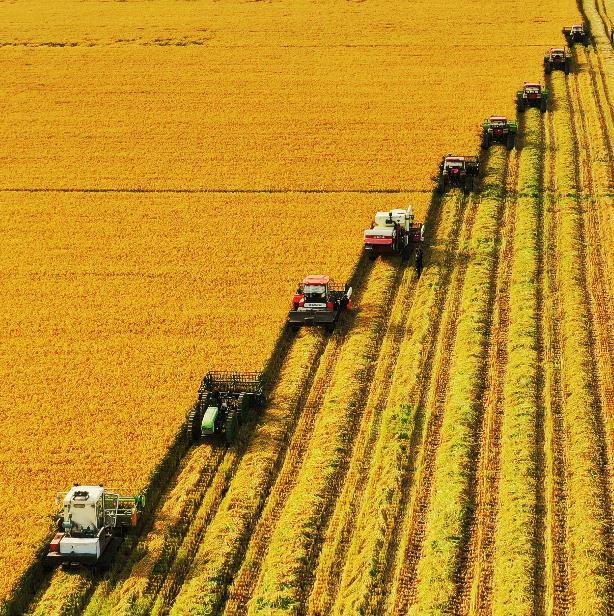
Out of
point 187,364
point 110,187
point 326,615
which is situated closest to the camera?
point 326,615

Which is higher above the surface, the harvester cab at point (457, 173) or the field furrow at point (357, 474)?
the harvester cab at point (457, 173)

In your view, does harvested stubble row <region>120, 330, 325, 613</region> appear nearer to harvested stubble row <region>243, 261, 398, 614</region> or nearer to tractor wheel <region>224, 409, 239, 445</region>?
tractor wheel <region>224, 409, 239, 445</region>

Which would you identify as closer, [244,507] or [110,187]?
[244,507]

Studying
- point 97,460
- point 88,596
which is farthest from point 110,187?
point 88,596

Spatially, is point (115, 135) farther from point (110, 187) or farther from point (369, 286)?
point (369, 286)

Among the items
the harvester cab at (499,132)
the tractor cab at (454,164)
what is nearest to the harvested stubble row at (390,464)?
the tractor cab at (454,164)

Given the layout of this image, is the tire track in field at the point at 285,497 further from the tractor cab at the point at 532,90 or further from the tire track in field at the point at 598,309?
the tractor cab at the point at 532,90

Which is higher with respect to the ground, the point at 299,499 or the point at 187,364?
the point at 187,364
